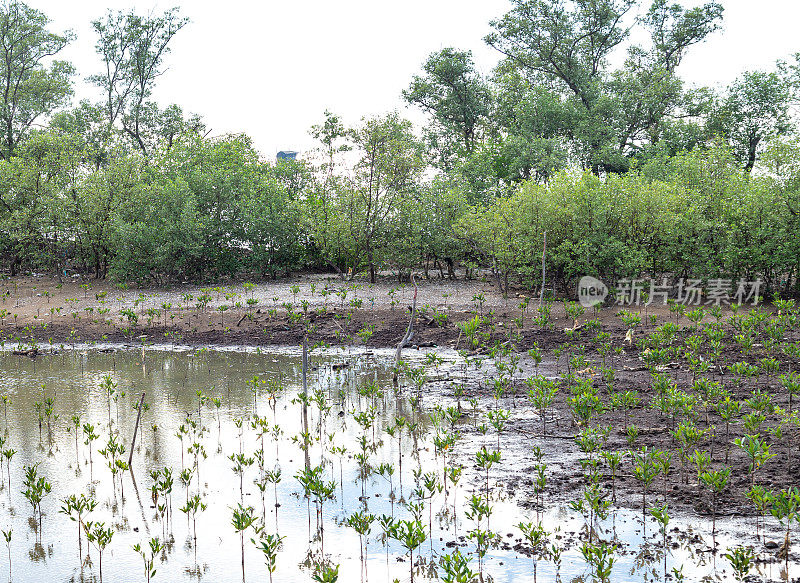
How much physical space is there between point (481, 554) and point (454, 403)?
455cm

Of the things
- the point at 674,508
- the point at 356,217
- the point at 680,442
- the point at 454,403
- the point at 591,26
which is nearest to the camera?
the point at 674,508

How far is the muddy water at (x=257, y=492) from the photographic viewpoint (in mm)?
5316

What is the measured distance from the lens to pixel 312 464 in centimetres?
766

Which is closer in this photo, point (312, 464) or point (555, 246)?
point (312, 464)

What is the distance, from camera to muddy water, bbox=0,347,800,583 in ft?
17.4

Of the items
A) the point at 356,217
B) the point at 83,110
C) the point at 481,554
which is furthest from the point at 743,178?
the point at 83,110

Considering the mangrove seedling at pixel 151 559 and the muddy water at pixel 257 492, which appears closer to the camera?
the mangrove seedling at pixel 151 559

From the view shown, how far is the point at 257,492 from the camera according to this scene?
6863mm

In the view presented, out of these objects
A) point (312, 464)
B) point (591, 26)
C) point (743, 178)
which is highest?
point (591, 26)

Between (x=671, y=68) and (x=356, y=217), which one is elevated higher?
(x=671, y=68)

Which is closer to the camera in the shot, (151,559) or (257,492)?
(151,559)

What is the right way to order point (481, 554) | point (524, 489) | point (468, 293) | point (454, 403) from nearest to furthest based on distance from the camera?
point (481, 554)
point (524, 489)
point (454, 403)
point (468, 293)

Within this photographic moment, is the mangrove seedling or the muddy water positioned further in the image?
the muddy water

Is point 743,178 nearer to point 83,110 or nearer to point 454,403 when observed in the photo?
point 454,403
